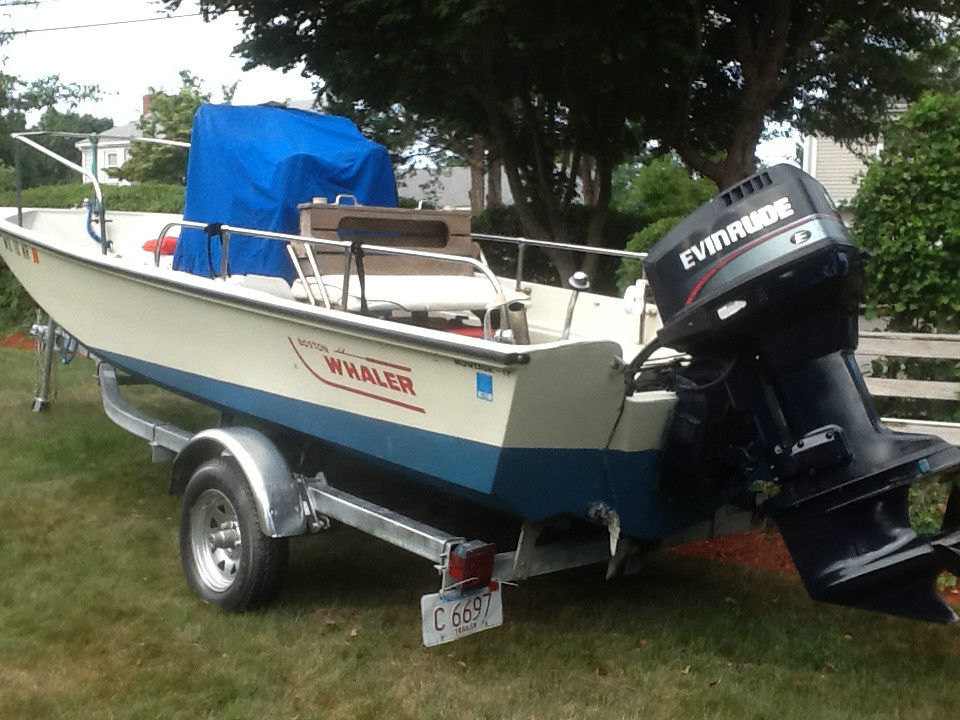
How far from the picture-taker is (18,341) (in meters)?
13.1

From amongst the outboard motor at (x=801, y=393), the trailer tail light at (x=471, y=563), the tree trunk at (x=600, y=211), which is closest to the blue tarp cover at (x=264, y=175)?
the trailer tail light at (x=471, y=563)

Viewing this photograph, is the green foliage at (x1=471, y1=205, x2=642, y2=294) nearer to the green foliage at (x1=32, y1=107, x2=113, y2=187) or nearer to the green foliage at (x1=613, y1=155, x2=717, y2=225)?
the green foliage at (x1=613, y1=155, x2=717, y2=225)

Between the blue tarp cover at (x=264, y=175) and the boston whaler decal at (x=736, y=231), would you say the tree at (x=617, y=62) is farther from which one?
the boston whaler decal at (x=736, y=231)

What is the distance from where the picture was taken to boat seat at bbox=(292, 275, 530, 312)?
4.90 meters

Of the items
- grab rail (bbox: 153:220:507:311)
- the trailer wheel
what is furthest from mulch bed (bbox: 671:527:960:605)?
the trailer wheel

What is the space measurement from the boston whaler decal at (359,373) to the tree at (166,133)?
1300 inches

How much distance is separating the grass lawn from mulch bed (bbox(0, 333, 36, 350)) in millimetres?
7738

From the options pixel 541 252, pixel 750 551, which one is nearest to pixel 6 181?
pixel 541 252

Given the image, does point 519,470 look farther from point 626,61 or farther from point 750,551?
point 626,61

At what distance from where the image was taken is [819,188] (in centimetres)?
366

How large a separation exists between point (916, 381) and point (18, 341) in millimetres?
10762

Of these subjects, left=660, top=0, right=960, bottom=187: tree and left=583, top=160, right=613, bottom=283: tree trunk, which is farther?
left=583, top=160, right=613, bottom=283: tree trunk

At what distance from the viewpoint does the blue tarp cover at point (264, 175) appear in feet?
18.2

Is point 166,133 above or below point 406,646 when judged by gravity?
above
